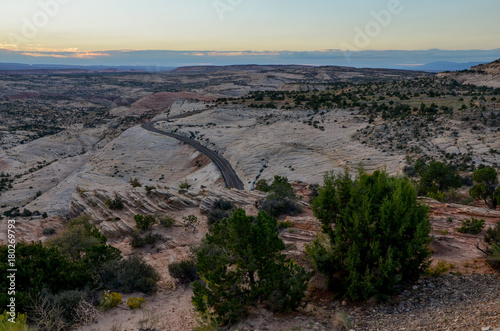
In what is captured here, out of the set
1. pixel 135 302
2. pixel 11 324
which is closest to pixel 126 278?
pixel 135 302

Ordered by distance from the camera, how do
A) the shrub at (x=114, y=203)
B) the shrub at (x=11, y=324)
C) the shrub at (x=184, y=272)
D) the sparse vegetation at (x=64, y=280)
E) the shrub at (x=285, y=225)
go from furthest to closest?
the shrub at (x=114, y=203) < the shrub at (x=285, y=225) < the shrub at (x=184, y=272) < the sparse vegetation at (x=64, y=280) < the shrub at (x=11, y=324)

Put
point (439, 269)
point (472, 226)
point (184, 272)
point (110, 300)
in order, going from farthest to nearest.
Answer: point (472, 226)
point (184, 272)
point (439, 269)
point (110, 300)

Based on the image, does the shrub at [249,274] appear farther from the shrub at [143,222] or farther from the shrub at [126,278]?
the shrub at [143,222]

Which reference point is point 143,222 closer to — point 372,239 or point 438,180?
point 372,239

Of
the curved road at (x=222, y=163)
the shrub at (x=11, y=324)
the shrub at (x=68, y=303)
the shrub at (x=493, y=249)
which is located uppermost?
the shrub at (x=493, y=249)

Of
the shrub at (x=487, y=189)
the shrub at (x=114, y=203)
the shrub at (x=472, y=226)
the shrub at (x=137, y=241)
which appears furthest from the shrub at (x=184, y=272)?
the shrub at (x=487, y=189)

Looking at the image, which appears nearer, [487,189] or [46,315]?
[46,315]

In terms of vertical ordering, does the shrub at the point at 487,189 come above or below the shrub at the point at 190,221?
above
